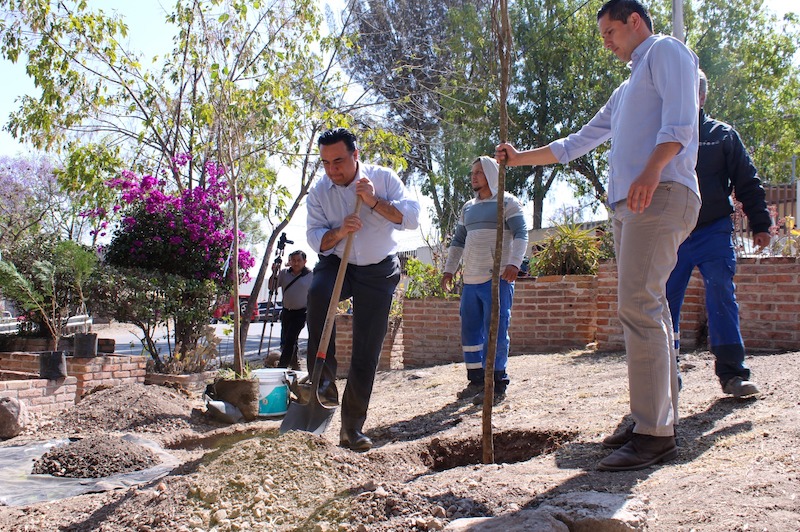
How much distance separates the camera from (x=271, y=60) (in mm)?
8633

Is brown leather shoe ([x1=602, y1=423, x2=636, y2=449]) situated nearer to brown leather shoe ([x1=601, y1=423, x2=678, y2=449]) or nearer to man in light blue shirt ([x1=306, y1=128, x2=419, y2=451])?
brown leather shoe ([x1=601, y1=423, x2=678, y2=449])

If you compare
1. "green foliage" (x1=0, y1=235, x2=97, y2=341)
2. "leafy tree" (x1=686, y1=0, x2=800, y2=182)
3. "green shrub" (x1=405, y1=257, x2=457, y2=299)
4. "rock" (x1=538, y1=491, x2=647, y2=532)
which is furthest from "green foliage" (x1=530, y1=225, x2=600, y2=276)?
"leafy tree" (x1=686, y1=0, x2=800, y2=182)

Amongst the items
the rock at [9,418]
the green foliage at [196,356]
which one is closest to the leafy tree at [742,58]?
the green foliage at [196,356]

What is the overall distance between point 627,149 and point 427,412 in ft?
9.47

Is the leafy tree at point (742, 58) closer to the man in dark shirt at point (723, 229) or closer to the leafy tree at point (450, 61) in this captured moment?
the leafy tree at point (450, 61)

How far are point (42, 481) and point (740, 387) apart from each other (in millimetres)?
3752

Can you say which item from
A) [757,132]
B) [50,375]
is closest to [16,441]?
[50,375]

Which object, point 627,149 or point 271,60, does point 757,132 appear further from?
point 627,149

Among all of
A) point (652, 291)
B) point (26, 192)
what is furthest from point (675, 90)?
point (26, 192)

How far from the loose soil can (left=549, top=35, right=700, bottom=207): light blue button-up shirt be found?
1105 mm

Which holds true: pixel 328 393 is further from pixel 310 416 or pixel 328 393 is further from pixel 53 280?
pixel 53 280

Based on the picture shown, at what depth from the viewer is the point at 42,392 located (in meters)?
5.88

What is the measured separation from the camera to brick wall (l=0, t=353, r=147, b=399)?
6.60 metres

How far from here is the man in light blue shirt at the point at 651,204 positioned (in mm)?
2732
